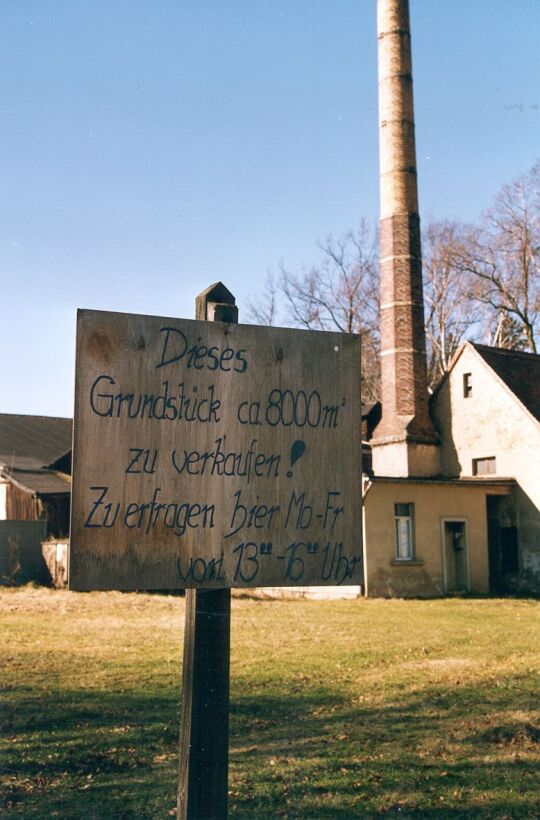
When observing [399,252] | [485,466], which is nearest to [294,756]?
[485,466]

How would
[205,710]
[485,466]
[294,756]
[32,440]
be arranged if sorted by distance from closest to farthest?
1. [205,710]
2. [294,756]
3. [485,466]
4. [32,440]

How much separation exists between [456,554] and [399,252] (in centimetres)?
1123

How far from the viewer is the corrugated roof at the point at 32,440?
124 feet

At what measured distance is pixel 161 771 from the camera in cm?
621

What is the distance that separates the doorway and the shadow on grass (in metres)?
19.6

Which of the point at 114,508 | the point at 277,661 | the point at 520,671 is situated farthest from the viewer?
the point at 277,661

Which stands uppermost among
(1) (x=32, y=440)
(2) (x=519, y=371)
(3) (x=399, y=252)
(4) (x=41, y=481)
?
(3) (x=399, y=252)

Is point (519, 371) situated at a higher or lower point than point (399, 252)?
lower

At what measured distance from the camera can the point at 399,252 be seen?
107 ft

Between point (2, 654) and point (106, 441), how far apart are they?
11.2 metres

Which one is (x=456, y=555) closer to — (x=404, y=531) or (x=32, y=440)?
(x=404, y=531)

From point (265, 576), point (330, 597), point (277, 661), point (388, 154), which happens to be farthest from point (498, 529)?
point (265, 576)

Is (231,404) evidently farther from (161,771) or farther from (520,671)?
(520,671)

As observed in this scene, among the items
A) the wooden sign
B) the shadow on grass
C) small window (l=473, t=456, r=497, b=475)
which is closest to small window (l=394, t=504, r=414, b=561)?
small window (l=473, t=456, r=497, b=475)
